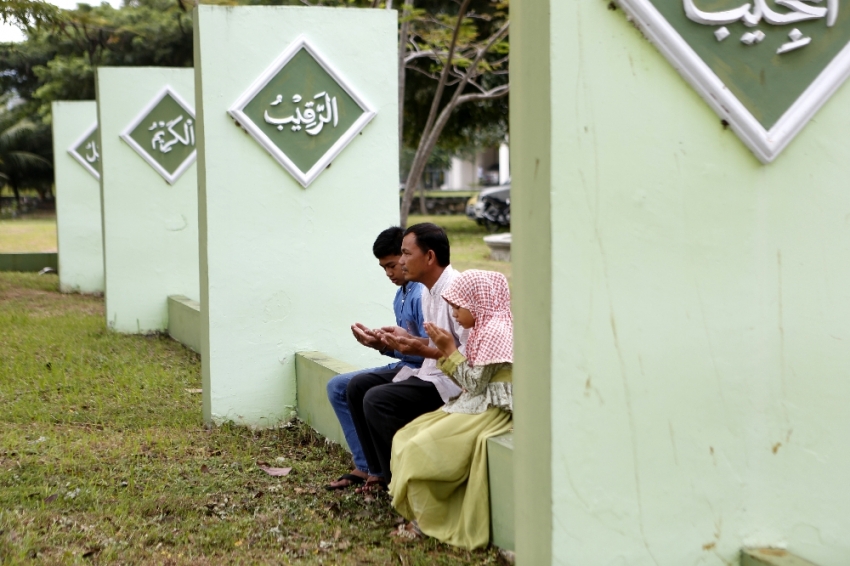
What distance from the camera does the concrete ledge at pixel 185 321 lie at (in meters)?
9.01

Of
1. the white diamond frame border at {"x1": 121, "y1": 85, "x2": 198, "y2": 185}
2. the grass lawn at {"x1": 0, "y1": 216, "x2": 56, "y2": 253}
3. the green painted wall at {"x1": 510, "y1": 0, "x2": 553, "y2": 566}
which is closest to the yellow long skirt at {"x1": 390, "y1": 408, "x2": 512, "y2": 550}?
the green painted wall at {"x1": 510, "y1": 0, "x2": 553, "y2": 566}

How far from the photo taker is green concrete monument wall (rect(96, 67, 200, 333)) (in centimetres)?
1030

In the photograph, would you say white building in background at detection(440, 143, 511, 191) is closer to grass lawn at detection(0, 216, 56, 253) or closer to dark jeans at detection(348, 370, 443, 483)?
grass lawn at detection(0, 216, 56, 253)

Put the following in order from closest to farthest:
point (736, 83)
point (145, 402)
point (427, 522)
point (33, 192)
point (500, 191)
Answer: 1. point (736, 83)
2. point (427, 522)
3. point (145, 402)
4. point (500, 191)
5. point (33, 192)

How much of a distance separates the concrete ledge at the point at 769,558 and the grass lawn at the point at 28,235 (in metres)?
19.6

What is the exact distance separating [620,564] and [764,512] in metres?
0.42

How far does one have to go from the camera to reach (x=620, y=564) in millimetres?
2775

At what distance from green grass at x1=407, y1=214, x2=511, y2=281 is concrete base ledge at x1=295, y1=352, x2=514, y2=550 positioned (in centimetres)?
560

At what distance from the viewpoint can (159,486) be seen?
482cm

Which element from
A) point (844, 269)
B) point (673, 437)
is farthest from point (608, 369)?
point (844, 269)

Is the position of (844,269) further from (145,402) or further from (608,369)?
(145,402)

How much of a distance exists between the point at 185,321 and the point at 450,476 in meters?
5.95

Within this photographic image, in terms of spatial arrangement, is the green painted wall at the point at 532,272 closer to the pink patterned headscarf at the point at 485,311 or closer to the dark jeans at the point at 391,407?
the pink patterned headscarf at the point at 485,311

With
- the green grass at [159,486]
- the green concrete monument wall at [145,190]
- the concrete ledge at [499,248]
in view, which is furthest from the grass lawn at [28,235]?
the green grass at [159,486]
